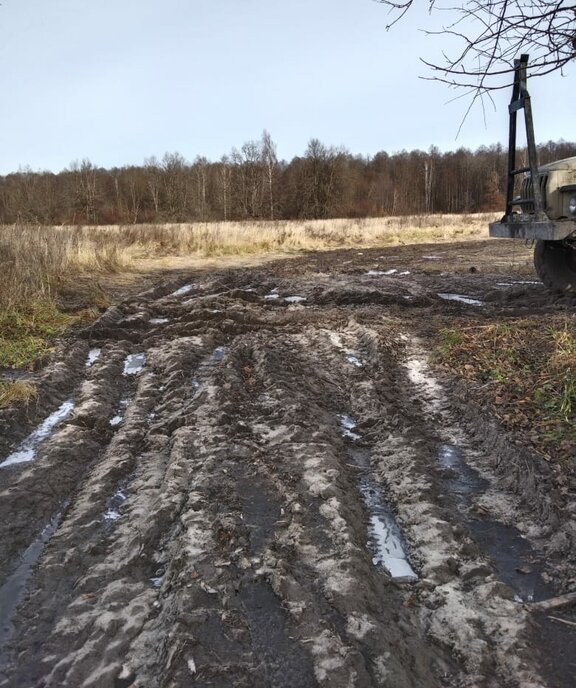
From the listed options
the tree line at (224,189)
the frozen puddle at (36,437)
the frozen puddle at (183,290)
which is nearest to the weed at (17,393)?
the frozen puddle at (36,437)

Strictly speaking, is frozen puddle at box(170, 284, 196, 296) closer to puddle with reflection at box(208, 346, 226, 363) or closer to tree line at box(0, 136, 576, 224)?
puddle with reflection at box(208, 346, 226, 363)

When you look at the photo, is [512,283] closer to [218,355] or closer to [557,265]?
[557,265]

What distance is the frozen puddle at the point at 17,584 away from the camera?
2.01 meters

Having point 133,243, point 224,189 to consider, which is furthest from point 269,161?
point 133,243

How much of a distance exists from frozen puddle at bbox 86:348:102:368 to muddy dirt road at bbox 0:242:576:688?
15cm

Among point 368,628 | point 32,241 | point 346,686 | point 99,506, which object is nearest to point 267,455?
point 99,506

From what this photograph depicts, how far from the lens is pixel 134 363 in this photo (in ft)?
17.7

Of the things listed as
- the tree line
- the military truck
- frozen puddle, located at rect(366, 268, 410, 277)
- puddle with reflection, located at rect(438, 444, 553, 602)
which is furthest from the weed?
the tree line

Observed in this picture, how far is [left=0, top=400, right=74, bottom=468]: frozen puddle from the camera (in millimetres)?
3400

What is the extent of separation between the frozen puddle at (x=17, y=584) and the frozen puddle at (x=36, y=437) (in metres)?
0.90

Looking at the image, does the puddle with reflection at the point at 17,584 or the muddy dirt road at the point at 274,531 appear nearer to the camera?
the muddy dirt road at the point at 274,531

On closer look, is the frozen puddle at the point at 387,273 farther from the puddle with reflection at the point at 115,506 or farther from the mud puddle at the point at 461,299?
the puddle with reflection at the point at 115,506

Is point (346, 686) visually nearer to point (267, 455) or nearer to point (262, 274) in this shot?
point (267, 455)

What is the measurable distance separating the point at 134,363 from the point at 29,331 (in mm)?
1819
